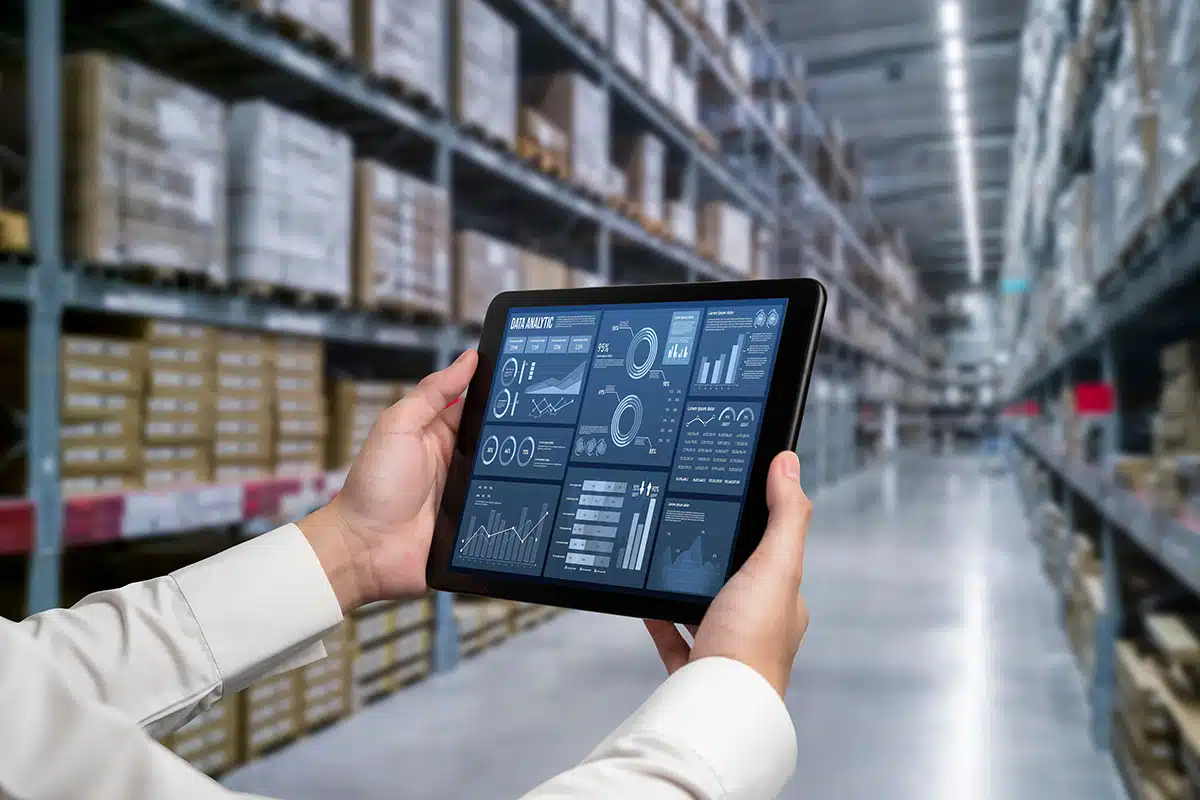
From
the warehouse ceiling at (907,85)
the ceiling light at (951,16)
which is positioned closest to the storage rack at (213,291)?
the ceiling light at (951,16)

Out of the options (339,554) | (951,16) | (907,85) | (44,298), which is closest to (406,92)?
(44,298)

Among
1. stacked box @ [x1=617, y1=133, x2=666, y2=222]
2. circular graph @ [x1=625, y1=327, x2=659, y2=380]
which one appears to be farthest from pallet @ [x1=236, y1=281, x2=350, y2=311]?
stacked box @ [x1=617, y1=133, x2=666, y2=222]

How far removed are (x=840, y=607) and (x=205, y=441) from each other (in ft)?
12.0

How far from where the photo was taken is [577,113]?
4.84 m

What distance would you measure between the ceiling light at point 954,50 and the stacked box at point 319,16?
9.95m

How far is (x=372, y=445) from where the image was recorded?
1174 millimetres

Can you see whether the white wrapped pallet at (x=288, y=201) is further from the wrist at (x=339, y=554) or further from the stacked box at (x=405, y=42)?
the wrist at (x=339, y=554)

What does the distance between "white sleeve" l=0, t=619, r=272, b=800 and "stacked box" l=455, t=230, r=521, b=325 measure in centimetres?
341

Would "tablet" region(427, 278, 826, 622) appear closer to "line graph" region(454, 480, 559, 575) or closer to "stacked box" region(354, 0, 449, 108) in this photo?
"line graph" region(454, 480, 559, 575)

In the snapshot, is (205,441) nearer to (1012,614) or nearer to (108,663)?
(108,663)

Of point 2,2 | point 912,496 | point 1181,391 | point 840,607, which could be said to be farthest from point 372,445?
point 912,496

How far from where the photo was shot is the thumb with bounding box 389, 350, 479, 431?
1.18m

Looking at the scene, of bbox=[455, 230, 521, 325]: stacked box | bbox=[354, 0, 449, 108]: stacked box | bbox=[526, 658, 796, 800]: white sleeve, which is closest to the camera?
bbox=[526, 658, 796, 800]: white sleeve

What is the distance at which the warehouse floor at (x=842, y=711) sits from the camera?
2812 millimetres
